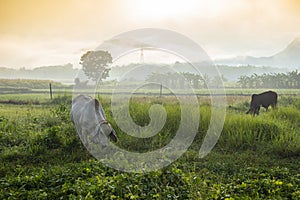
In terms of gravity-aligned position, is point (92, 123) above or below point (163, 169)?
above

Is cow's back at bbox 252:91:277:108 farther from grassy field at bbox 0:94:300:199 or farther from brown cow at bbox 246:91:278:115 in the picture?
grassy field at bbox 0:94:300:199

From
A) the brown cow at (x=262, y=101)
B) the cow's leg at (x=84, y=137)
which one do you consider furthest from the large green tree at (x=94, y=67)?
the brown cow at (x=262, y=101)

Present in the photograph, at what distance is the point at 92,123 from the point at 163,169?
212 centimetres

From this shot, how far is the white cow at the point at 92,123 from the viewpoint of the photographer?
5375mm

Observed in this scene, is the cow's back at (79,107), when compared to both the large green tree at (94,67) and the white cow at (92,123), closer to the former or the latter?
the white cow at (92,123)

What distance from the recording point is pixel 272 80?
421 inches

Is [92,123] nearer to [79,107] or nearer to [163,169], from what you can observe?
[79,107]

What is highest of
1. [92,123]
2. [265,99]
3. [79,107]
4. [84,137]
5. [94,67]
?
[94,67]

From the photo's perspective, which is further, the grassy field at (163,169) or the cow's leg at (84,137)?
the cow's leg at (84,137)

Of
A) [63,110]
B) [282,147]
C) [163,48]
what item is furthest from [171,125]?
[63,110]

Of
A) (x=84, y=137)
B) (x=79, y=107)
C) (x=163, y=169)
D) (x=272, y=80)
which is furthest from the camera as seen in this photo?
(x=272, y=80)

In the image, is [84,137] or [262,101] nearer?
[84,137]

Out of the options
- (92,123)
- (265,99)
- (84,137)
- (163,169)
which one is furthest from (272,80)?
(163,169)

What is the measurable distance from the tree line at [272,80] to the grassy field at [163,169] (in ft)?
8.20
